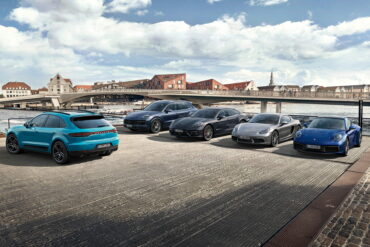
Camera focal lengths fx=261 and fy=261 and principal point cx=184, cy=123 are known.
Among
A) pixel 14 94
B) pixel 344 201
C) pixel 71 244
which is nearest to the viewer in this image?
pixel 71 244

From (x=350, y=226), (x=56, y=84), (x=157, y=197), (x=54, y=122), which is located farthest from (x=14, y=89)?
(x=350, y=226)

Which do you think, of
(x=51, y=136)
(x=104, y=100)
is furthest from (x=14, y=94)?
(x=51, y=136)

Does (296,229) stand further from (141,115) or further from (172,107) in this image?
(172,107)

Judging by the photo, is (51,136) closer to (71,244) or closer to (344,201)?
(71,244)

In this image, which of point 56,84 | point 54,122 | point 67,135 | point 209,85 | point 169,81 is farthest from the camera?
point 56,84

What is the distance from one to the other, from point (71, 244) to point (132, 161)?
4104 millimetres

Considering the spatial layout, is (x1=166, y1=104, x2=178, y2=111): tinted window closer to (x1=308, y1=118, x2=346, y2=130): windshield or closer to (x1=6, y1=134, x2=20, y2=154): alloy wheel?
(x1=308, y1=118, x2=346, y2=130): windshield

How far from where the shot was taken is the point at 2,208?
4035 millimetres

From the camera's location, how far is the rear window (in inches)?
267

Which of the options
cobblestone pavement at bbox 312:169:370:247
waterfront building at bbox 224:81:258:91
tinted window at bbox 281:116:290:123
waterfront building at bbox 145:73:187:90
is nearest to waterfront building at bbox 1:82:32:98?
waterfront building at bbox 145:73:187:90

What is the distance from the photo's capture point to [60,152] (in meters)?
6.71

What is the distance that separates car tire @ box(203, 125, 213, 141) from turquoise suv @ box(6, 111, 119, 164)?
14.0 ft

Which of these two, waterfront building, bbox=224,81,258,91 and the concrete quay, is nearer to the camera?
the concrete quay

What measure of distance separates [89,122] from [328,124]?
765cm
